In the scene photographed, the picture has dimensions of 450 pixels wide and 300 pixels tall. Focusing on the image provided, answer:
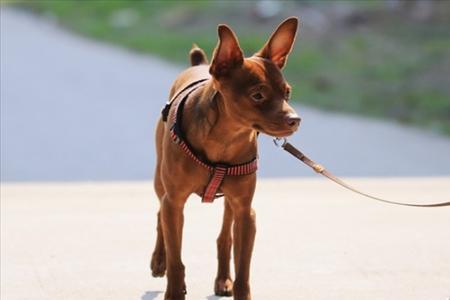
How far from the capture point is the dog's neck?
18.1 ft

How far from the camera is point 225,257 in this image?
6469 mm

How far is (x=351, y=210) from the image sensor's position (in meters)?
9.97

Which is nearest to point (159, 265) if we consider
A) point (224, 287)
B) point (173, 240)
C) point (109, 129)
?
point (224, 287)

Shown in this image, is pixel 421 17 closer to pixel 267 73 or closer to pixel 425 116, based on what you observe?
pixel 425 116

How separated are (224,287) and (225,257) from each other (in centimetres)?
18

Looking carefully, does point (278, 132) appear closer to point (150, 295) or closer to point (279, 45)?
point (279, 45)

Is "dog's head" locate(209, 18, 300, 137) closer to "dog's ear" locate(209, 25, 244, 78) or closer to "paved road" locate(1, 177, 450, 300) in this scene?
"dog's ear" locate(209, 25, 244, 78)

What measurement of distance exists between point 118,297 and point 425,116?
1078 centimetres

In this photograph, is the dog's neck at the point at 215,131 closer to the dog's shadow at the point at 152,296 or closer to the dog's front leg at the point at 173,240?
the dog's front leg at the point at 173,240

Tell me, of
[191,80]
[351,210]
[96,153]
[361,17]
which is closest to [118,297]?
[191,80]

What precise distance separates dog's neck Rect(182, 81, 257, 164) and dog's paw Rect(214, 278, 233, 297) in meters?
1.05

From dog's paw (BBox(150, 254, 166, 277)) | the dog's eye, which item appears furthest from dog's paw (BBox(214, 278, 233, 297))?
the dog's eye

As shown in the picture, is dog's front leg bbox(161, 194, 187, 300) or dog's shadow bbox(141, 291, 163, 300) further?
dog's shadow bbox(141, 291, 163, 300)

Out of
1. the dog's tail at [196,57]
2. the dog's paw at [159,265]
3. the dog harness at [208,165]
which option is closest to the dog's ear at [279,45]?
the dog harness at [208,165]
